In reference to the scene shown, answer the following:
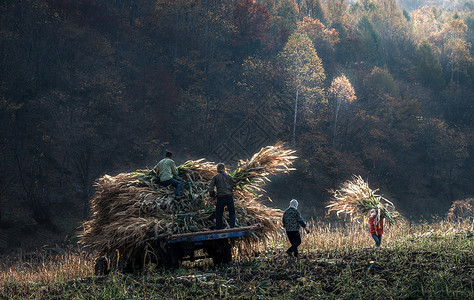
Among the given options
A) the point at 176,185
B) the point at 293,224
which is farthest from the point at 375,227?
the point at 176,185

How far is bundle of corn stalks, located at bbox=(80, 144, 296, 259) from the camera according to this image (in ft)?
30.8

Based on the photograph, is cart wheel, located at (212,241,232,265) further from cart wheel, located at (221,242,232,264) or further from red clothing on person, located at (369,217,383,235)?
red clothing on person, located at (369,217,383,235)

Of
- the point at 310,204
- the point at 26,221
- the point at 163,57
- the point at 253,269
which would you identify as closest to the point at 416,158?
the point at 310,204

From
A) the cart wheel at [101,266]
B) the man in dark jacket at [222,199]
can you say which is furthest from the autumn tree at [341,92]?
the cart wheel at [101,266]

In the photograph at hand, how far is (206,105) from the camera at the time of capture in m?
43.7

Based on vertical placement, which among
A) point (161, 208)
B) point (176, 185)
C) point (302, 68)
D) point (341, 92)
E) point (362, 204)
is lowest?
point (362, 204)

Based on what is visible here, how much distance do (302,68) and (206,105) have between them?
32.1ft

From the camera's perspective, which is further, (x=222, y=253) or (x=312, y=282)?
(x=222, y=253)

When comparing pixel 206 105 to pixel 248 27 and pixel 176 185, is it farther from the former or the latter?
pixel 176 185

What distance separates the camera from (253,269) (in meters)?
8.81

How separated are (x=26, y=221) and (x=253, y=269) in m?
22.5

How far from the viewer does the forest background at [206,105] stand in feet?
104

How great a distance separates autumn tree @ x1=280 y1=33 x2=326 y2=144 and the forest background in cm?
13

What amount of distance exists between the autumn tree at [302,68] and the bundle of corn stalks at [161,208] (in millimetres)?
31394
